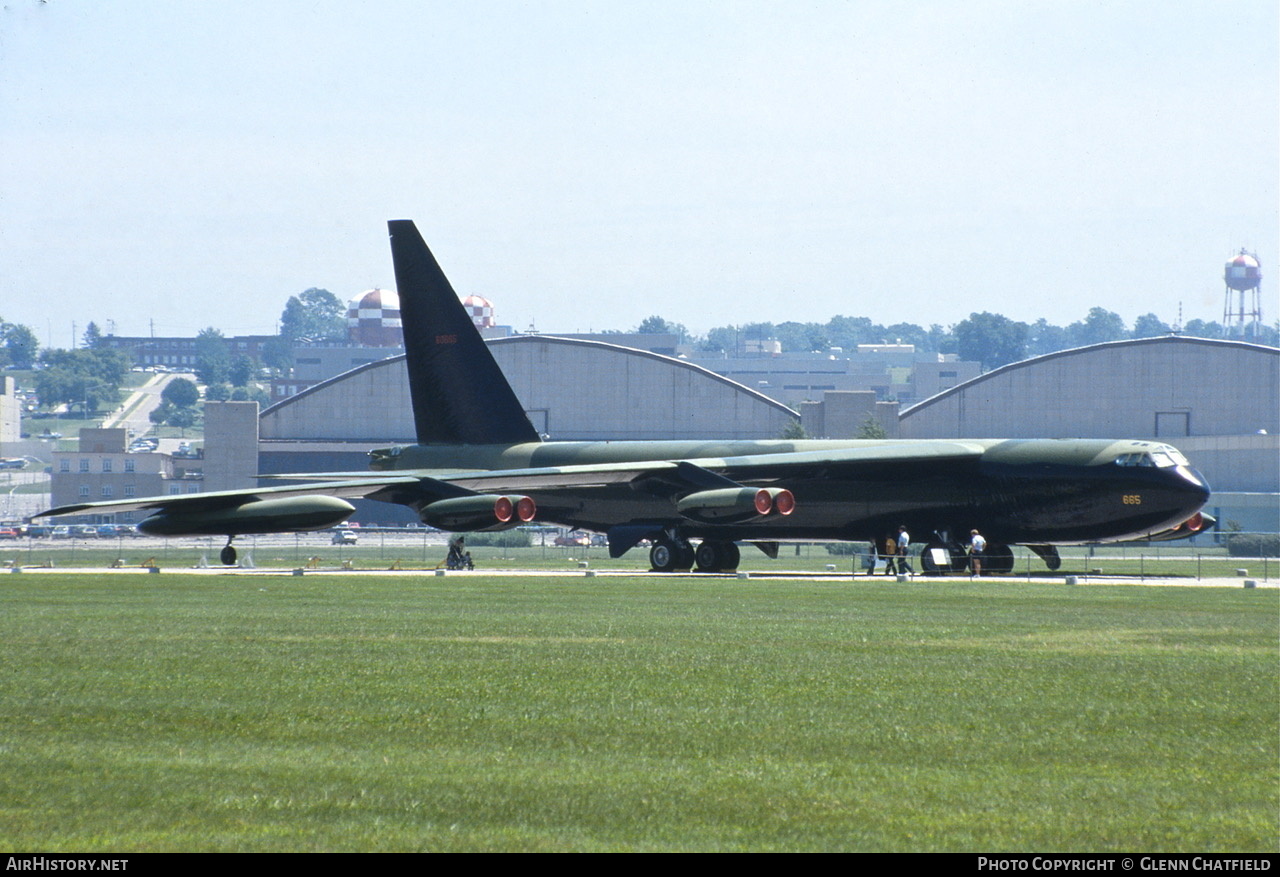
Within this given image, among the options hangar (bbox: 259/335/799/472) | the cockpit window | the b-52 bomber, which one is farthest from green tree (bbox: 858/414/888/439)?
the cockpit window

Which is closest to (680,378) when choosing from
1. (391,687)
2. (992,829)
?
(391,687)

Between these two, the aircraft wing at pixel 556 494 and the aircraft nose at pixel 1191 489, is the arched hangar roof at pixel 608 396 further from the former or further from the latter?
the aircraft nose at pixel 1191 489

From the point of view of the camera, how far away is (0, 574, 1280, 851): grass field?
9.48 m

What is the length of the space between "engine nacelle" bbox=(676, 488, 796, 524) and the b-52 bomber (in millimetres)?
49

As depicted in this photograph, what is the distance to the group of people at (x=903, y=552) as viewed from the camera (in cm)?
4056

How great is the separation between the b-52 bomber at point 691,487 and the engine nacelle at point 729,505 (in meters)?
0.05

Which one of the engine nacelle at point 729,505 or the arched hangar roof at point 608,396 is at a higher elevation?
the arched hangar roof at point 608,396

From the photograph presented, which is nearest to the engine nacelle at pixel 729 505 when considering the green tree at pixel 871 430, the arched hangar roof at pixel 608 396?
the green tree at pixel 871 430

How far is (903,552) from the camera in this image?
42188mm

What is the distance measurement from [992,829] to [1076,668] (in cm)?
822

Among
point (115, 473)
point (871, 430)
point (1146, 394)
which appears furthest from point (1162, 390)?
point (115, 473)

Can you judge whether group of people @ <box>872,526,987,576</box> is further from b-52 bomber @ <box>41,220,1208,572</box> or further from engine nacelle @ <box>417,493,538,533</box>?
engine nacelle @ <box>417,493,538,533</box>

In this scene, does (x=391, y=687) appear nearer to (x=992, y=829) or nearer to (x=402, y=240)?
(x=992, y=829)
